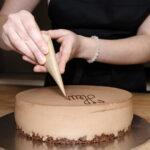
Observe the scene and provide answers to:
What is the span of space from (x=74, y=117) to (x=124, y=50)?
506 millimetres

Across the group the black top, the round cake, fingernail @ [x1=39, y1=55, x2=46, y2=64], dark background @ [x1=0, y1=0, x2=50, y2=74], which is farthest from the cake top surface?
dark background @ [x1=0, y1=0, x2=50, y2=74]

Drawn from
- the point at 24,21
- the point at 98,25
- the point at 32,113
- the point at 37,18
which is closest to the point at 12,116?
the point at 32,113

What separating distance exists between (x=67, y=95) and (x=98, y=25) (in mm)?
480

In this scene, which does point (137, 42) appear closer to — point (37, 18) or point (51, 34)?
point (51, 34)

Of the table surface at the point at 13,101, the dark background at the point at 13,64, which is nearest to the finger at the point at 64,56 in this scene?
the table surface at the point at 13,101

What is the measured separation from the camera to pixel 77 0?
1.36 metres

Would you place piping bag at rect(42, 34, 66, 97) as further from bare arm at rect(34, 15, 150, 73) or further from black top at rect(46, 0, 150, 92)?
black top at rect(46, 0, 150, 92)

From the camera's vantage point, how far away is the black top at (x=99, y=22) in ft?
4.43

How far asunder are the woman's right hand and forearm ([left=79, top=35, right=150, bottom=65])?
292 millimetres

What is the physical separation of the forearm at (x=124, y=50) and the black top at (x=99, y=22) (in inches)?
3.6

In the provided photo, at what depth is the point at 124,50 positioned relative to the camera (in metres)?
1.29

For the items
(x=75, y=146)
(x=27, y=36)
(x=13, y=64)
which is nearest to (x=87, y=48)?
(x=27, y=36)

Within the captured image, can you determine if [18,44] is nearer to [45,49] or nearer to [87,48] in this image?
→ [45,49]

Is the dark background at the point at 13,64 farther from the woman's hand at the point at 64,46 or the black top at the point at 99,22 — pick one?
the woman's hand at the point at 64,46
